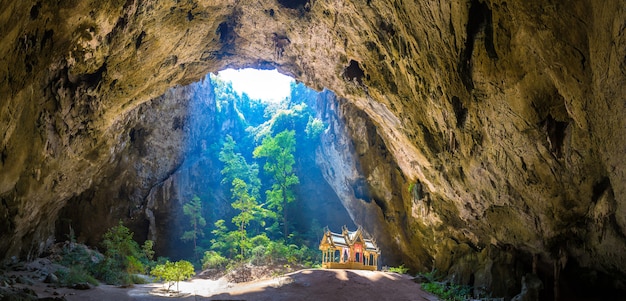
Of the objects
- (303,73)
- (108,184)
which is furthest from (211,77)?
(303,73)

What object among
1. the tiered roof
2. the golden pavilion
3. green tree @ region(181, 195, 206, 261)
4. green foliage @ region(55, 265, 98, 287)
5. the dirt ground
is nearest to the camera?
the dirt ground

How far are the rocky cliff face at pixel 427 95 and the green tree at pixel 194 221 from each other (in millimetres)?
12415

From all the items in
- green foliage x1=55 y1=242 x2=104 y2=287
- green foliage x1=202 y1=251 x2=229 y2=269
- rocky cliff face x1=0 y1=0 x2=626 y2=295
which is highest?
rocky cliff face x1=0 y1=0 x2=626 y2=295

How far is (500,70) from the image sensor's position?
789 cm

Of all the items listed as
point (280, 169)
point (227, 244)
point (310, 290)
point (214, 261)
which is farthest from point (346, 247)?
point (280, 169)

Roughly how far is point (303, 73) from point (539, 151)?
10808mm

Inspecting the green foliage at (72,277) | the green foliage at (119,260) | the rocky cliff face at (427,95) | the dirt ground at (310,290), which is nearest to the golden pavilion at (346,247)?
the rocky cliff face at (427,95)

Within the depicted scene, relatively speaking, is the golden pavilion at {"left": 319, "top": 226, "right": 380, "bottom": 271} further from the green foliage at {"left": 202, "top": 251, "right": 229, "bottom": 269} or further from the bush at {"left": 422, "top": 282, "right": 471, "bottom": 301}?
the green foliage at {"left": 202, "top": 251, "right": 229, "bottom": 269}

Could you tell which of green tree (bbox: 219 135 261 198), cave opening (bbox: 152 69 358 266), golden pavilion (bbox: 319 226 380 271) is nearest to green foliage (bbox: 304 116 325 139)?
cave opening (bbox: 152 69 358 266)

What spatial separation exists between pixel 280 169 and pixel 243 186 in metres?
4.22

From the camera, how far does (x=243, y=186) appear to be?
2944cm

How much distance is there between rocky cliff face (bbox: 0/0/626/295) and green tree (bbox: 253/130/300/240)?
15423 mm

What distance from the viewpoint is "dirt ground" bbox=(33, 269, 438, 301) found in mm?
10789

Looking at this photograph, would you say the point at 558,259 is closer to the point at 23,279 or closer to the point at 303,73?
the point at 303,73
